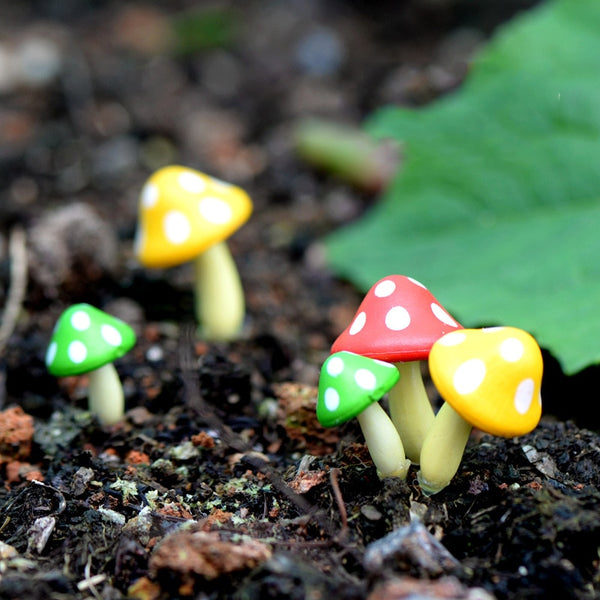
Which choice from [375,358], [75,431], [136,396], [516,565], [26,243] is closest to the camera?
[516,565]

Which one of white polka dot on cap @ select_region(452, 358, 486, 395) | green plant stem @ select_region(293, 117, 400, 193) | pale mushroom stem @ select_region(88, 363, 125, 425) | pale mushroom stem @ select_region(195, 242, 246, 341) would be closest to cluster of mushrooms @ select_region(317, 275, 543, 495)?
white polka dot on cap @ select_region(452, 358, 486, 395)

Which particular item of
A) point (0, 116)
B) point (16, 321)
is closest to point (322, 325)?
point (16, 321)

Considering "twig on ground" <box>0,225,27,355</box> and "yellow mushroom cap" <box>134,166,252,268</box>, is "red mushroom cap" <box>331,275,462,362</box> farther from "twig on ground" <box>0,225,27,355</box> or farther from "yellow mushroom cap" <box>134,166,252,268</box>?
"twig on ground" <box>0,225,27,355</box>

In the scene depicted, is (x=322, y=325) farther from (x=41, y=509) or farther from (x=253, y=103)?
(x=253, y=103)

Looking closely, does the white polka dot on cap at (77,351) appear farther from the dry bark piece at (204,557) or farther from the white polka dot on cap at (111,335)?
the dry bark piece at (204,557)

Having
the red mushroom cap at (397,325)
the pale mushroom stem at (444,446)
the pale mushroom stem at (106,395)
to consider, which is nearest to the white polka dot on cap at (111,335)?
the pale mushroom stem at (106,395)

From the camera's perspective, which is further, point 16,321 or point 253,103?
point 253,103
